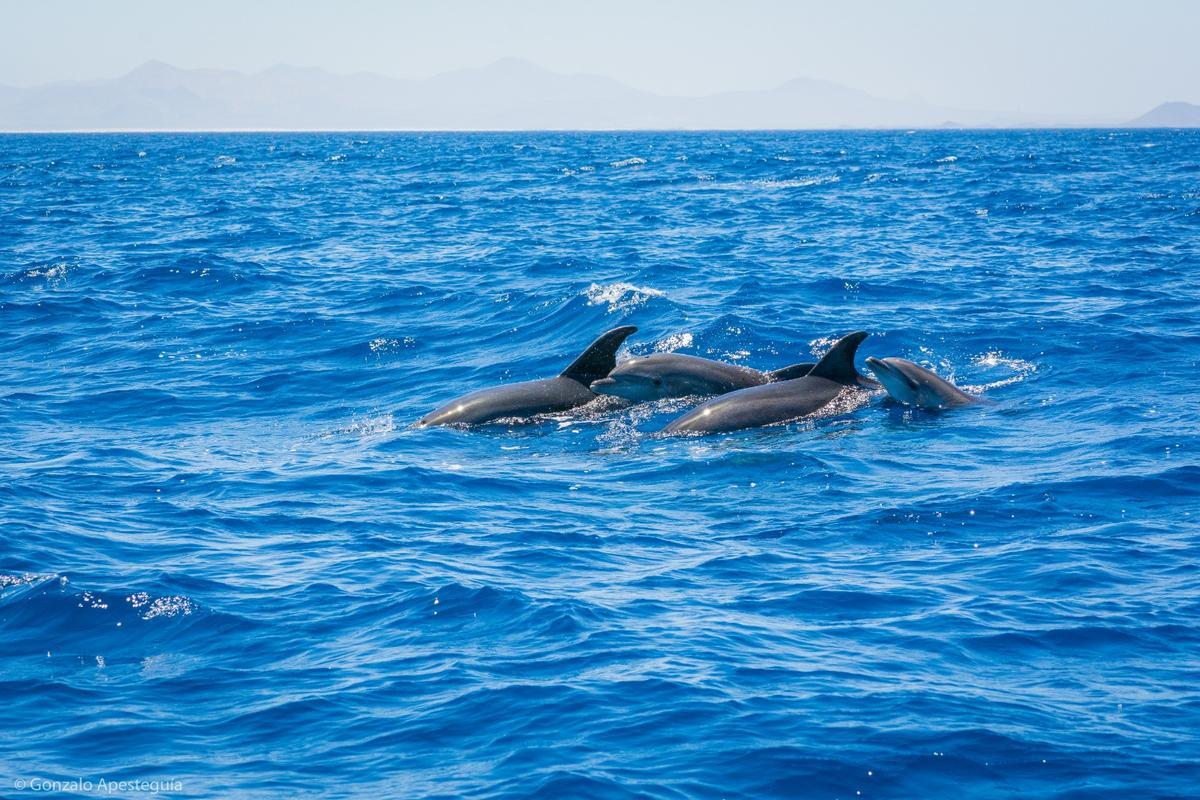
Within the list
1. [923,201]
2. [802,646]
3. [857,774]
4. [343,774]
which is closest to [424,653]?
[343,774]

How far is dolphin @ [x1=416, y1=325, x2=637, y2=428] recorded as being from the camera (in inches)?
695

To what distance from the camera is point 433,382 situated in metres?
21.3

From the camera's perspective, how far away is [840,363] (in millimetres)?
17359

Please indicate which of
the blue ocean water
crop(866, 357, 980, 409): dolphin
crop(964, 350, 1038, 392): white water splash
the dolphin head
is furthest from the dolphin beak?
the dolphin head

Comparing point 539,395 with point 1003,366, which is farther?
point 1003,366

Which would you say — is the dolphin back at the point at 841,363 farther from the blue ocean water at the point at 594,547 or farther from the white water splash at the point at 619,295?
the white water splash at the point at 619,295

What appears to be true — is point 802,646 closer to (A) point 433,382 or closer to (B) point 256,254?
(A) point 433,382

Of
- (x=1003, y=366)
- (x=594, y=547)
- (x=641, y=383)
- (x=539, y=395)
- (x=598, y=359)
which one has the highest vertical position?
Answer: (x=598, y=359)

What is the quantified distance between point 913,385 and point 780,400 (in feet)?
6.88

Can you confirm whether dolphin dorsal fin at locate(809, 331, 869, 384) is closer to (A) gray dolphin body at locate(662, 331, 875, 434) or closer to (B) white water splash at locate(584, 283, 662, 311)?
(A) gray dolphin body at locate(662, 331, 875, 434)

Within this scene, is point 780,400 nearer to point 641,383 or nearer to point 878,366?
point 878,366

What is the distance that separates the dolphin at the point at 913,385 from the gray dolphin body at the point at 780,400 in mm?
448

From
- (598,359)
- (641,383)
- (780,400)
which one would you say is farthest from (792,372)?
(598,359)

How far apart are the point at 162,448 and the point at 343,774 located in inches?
412
